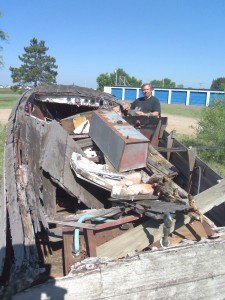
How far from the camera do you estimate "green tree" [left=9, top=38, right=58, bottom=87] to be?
57781 mm

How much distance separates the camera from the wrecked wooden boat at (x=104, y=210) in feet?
8.60

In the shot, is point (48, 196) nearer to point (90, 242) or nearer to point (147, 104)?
point (90, 242)

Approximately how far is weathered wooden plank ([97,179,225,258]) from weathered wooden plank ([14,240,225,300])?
0.51 meters

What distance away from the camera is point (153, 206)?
3330mm

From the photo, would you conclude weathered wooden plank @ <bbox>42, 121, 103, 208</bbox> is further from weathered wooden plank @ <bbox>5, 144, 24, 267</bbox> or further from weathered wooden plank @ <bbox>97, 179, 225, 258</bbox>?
weathered wooden plank @ <bbox>97, 179, 225, 258</bbox>

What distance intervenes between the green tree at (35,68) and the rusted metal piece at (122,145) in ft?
179

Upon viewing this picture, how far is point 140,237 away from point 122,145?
1.59 meters

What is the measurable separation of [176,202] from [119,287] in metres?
1.17

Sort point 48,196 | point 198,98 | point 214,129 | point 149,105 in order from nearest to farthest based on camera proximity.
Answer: point 48,196, point 149,105, point 214,129, point 198,98

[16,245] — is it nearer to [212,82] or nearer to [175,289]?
[175,289]

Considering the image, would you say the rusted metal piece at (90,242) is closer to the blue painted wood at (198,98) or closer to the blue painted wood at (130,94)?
the blue painted wood at (198,98)

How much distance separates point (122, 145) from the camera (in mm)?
4547

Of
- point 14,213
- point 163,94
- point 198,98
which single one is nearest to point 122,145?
point 14,213

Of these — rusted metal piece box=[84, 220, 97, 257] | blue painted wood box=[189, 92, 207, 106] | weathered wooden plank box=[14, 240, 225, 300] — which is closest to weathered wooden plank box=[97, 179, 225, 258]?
rusted metal piece box=[84, 220, 97, 257]
